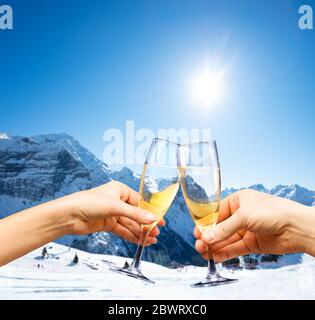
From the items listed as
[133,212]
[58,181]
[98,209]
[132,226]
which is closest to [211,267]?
[133,212]

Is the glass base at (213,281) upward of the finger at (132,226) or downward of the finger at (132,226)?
downward

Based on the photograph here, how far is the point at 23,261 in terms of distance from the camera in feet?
287

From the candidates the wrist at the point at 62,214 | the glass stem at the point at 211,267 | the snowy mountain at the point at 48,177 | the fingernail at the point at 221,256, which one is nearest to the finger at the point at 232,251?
the fingernail at the point at 221,256

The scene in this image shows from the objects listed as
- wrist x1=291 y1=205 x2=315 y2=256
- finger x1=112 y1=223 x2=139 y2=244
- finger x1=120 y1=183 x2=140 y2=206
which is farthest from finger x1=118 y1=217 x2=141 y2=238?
wrist x1=291 y1=205 x2=315 y2=256

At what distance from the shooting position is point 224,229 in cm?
219

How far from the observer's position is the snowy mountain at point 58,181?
159 meters

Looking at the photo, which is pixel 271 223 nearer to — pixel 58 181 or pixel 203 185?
pixel 203 185

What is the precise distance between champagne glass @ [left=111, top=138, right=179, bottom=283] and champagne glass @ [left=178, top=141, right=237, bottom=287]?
106mm

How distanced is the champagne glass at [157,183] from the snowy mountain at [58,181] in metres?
155

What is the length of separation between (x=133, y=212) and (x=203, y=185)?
0.40m

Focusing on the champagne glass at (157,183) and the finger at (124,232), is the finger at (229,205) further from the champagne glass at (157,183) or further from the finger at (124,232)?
the finger at (124,232)
